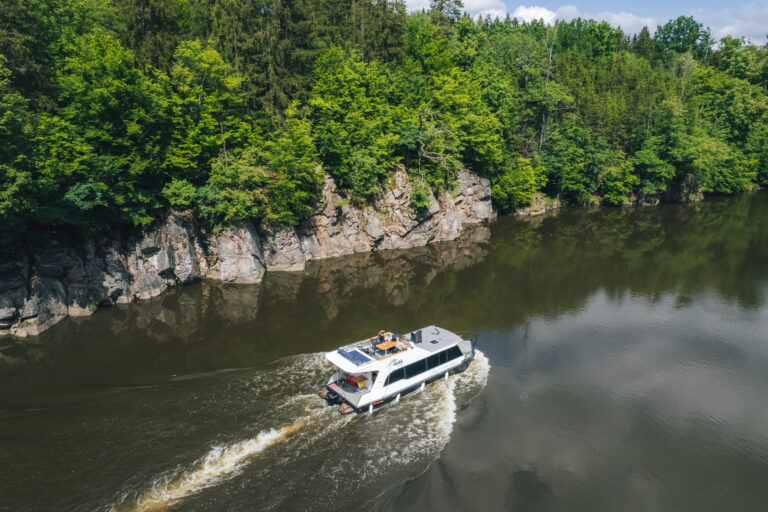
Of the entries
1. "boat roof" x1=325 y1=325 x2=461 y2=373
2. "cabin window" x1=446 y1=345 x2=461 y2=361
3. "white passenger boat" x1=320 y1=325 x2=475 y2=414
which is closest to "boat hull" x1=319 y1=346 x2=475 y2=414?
"white passenger boat" x1=320 y1=325 x2=475 y2=414

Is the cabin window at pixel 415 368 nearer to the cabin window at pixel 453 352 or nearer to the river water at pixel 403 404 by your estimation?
the river water at pixel 403 404

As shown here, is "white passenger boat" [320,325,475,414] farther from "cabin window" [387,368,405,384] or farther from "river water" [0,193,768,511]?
"river water" [0,193,768,511]

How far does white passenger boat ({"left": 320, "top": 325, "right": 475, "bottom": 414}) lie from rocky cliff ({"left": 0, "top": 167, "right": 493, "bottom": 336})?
1752cm

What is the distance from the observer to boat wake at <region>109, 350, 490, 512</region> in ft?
57.7

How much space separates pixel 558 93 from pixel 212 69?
49.4 m

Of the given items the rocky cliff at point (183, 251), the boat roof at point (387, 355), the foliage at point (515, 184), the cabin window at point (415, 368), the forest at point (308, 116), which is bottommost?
the cabin window at point (415, 368)

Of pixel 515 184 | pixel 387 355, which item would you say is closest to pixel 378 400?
pixel 387 355

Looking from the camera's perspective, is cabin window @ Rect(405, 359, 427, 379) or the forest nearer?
cabin window @ Rect(405, 359, 427, 379)

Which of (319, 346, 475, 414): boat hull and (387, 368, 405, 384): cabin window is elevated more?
(387, 368, 405, 384): cabin window

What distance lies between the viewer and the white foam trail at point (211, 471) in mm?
17016

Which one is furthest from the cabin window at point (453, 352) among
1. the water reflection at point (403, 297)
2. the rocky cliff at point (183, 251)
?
the rocky cliff at point (183, 251)

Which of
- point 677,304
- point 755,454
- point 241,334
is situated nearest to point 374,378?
point 241,334

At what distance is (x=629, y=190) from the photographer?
229 ft

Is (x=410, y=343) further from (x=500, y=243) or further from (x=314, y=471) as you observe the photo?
(x=500, y=243)
